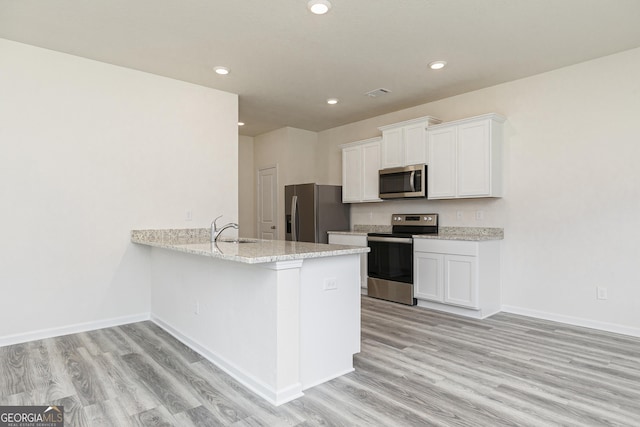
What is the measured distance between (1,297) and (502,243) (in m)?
4.97

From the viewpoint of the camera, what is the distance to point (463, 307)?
13.2 feet

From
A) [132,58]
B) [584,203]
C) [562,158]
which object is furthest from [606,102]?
[132,58]

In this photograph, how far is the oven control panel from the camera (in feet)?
15.9

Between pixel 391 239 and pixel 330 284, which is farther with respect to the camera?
pixel 391 239

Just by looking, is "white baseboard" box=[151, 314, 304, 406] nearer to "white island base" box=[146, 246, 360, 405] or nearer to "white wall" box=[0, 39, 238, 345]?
"white island base" box=[146, 246, 360, 405]

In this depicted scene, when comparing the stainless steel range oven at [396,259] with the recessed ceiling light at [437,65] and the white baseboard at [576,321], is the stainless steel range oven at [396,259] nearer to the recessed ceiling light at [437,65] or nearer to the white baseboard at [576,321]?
the white baseboard at [576,321]

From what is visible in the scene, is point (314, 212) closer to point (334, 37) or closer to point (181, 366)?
point (334, 37)

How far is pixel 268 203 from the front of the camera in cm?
674

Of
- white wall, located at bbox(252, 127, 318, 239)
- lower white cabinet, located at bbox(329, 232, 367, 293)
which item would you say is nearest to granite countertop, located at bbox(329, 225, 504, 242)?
lower white cabinet, located at bbox(329, 232, 367, 293)

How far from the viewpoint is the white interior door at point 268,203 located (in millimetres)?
6535

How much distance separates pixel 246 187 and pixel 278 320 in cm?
Result: 512

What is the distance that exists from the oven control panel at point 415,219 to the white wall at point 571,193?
0.43 metres

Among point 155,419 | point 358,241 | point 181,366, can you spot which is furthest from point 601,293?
point 155,419

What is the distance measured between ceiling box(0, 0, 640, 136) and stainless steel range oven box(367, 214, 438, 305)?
5.70ft
